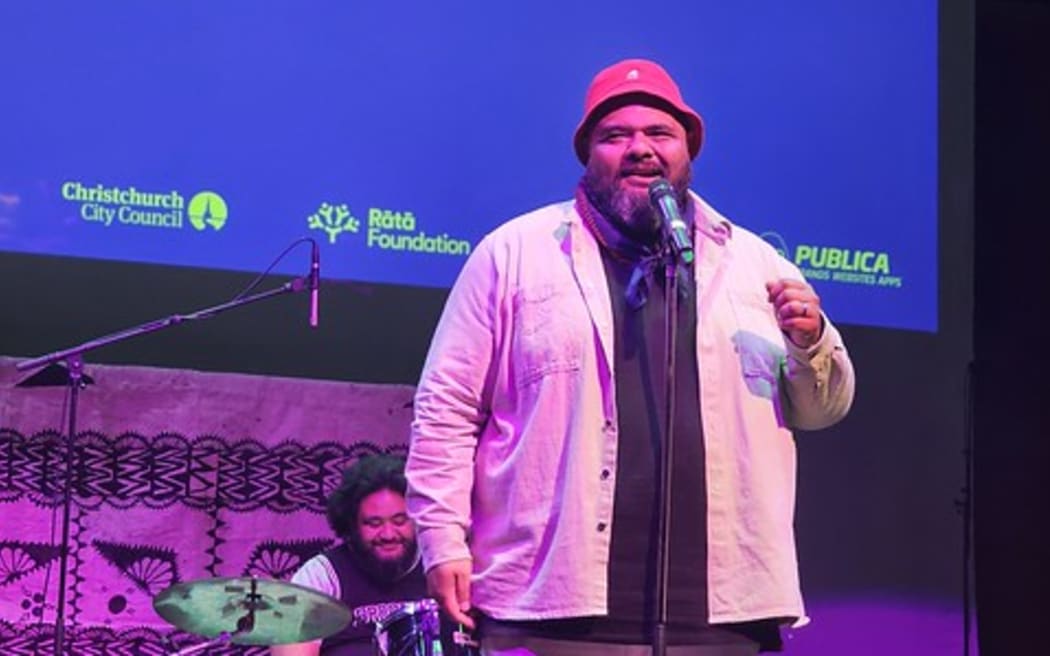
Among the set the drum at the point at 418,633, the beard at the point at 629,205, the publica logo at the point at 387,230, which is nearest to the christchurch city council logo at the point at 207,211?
the publica logo at the point at 387,230

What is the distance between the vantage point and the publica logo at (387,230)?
4.44 meters

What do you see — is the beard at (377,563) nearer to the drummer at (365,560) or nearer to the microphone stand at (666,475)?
the drummer at (365,560)

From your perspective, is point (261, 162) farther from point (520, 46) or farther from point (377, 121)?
point (520, 46)

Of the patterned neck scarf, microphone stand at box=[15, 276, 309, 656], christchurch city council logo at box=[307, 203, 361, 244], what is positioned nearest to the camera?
the patterned neck scarf

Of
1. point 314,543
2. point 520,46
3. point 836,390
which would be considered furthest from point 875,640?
point 836,390

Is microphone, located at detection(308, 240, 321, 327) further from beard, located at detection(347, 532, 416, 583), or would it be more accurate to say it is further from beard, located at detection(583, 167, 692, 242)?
beard, located at detection(583, 167, 692, 242)

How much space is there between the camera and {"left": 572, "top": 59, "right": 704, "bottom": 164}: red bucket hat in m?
2.52

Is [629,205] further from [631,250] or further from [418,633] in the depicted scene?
[418,633]

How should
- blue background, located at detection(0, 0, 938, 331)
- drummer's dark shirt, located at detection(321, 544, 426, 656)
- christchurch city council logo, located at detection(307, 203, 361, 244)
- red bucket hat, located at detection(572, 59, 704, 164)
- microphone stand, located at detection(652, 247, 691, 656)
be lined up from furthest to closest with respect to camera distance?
christchurch city council logo, located at detection(307, 203, 361, 244) → blue background, located at detection(0, 0, 938, 331) → drummer's dark shirt, located at detection(321, 544, 426, 656) → red bucket hat, located at detection(572, 59, 704, 164) → microphone stand, located at detection(652, 247, 691, 656)

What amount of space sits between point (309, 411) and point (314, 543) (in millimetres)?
420

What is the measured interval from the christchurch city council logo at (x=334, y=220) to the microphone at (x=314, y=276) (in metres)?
0.07

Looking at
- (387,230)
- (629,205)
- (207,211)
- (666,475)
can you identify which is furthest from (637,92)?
(207,211)

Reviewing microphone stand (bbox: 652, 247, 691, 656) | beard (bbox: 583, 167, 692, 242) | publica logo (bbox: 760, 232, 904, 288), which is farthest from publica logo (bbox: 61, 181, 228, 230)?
microphone stand (bbox: 652, 247, 691, 656)

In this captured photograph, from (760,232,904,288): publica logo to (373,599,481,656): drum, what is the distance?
5.93 feet
